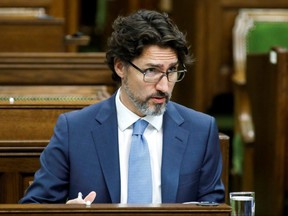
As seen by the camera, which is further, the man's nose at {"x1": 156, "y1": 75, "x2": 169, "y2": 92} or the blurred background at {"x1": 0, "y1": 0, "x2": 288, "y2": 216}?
the blurred background at {"x1": 0, "y1": 0, "x2": 288, "y2": 216}

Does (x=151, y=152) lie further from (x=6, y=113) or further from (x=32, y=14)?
(x=32, y=14)

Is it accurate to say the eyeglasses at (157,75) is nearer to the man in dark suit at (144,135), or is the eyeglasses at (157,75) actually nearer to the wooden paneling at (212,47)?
the man in dark suit at (144,135)

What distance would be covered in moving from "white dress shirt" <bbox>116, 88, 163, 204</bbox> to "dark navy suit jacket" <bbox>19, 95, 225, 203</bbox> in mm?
25

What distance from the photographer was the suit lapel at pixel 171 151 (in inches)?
146

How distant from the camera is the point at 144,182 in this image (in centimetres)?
370

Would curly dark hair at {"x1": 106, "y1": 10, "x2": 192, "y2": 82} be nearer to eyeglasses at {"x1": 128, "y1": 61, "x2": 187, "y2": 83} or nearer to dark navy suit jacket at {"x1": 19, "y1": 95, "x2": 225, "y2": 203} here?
eyeglasses at {"x1": 128, "y1": 61, "x2": 187, "y2": 83}

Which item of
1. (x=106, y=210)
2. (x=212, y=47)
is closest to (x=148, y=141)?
(x=106, y=210)

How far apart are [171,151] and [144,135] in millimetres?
113

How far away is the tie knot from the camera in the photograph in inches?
148

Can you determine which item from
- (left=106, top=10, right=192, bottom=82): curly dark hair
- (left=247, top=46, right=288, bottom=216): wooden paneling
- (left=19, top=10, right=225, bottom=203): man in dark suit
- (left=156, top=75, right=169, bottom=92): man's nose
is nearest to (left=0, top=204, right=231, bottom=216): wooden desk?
(left=19, top=10, right=225, bottom=203): man in dark suit

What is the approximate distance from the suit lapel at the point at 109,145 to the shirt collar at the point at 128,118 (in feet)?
0.07

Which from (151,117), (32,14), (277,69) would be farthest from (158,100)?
(32,14)

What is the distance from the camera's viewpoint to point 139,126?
12.4 feet

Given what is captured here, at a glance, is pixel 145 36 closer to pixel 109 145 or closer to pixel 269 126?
pixel 109 145
